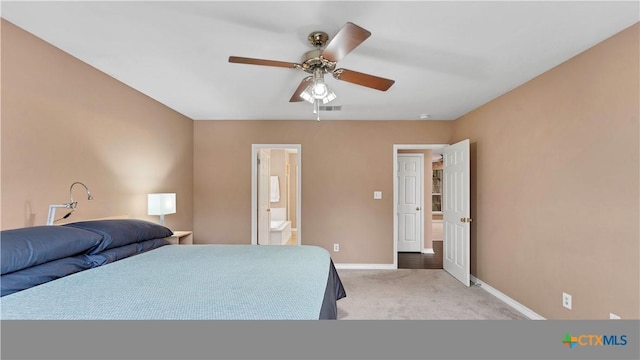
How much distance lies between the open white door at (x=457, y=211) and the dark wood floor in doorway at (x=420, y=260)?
40 cm

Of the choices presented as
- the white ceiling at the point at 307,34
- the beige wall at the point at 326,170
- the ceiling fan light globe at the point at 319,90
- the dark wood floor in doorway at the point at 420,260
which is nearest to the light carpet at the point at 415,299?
the dark wood floor in doorway at the point at 420,260

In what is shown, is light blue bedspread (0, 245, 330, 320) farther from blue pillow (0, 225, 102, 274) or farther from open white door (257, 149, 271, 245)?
open white door (257, 149, 271, 245)

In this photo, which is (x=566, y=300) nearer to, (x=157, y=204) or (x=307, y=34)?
(x=307, y=34)

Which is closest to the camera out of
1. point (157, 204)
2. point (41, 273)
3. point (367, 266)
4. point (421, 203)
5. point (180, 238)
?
point (41, 273)

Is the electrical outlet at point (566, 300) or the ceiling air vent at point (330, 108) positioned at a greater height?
the ceiling air vent at point (330, 108)

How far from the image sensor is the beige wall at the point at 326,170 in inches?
165

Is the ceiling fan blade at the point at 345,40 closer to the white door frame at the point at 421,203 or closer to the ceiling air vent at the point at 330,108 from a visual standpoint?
the ceiling air vent at the point at 330,108

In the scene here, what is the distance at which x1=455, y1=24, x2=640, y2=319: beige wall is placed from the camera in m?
1.74

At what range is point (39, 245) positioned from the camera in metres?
1.38

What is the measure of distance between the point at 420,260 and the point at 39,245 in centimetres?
477

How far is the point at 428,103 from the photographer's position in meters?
3.32

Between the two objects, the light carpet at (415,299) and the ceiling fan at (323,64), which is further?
the light carpet at (415,299)

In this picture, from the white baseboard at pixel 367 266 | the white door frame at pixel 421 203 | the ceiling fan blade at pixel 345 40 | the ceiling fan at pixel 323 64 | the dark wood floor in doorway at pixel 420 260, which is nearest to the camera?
the ceiling fan blade at pixel 345 40

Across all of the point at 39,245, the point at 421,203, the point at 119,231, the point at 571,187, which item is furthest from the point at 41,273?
the point at 421,203
